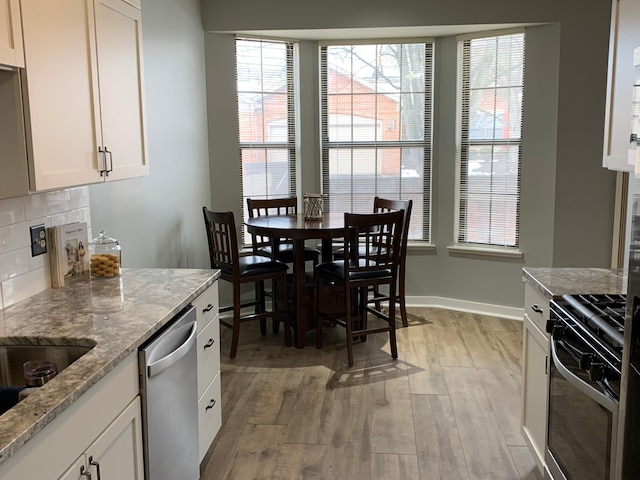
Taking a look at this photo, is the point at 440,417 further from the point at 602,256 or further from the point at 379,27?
the point at 379,27

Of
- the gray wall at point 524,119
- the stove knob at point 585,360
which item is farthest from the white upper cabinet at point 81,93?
the gray wall at point 524,119

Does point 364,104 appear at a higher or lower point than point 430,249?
higher

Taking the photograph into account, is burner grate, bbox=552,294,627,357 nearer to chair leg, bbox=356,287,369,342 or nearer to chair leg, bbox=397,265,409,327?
chair leg, bbox=356,287,369,342

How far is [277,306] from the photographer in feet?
14.9

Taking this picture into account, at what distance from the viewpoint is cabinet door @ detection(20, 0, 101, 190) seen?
174 centimetres

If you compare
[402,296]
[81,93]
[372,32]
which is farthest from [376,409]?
[372,32]

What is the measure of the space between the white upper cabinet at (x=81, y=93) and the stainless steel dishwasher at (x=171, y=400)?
0.61 m

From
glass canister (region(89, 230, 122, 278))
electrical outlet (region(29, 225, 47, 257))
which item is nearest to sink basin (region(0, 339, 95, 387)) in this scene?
electrical outlet (region(29, 225, 47, 257))

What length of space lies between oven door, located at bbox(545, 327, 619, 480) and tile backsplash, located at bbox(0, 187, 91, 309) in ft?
6.31

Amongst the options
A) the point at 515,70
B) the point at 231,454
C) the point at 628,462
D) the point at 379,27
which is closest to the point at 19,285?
the point at 231,454

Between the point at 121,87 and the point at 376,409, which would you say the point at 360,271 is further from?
the point at 121,87

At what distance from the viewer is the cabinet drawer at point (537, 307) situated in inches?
92.5

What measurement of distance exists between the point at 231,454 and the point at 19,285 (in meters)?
1.25

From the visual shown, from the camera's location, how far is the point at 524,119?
4680 millimetres
